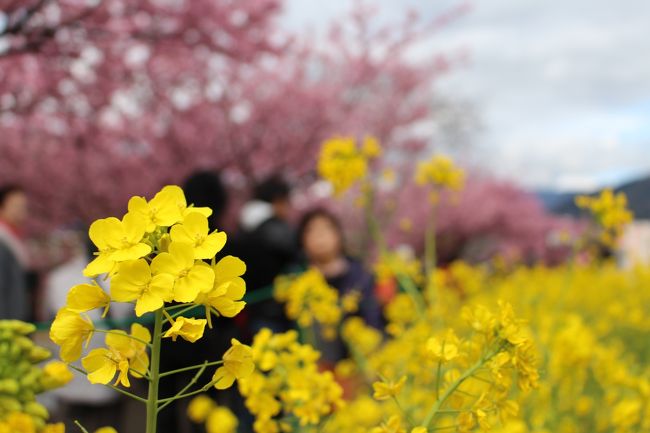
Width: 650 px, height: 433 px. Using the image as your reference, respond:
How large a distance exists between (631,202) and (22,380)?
894 centimetres

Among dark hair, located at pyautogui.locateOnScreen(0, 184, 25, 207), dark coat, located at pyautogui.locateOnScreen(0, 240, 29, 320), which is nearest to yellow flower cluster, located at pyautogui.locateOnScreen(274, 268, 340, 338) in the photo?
dark coat, located at pyautogui.locateOnScreen(0, 240, 29, 320)

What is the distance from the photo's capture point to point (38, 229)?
646 centimetres

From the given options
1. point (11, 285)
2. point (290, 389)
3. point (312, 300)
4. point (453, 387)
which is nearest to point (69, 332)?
point (453, 387)

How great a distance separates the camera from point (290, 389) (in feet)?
3.58

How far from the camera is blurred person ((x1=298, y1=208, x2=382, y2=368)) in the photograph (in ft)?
10.4

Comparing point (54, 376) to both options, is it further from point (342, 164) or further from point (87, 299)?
point (342, 164)

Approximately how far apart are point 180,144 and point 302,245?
3639 millimetres

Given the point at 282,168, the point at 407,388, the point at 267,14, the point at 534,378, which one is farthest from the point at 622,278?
the point at 534,378

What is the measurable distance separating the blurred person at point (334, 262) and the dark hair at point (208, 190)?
19.5 inches

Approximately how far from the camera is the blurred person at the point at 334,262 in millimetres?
3158

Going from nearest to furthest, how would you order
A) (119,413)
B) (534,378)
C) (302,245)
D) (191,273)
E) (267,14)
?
(191,273)
(534,378)
(302,245)
(119,413)
(267,14)

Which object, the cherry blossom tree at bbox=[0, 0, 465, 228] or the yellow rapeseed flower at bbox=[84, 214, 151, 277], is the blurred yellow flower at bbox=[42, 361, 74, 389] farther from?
the cherry blossom tree at bbox=[0, 0, 465, 228]

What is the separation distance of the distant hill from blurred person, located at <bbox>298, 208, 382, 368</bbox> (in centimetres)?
648

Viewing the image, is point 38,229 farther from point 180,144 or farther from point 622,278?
point 622,278
